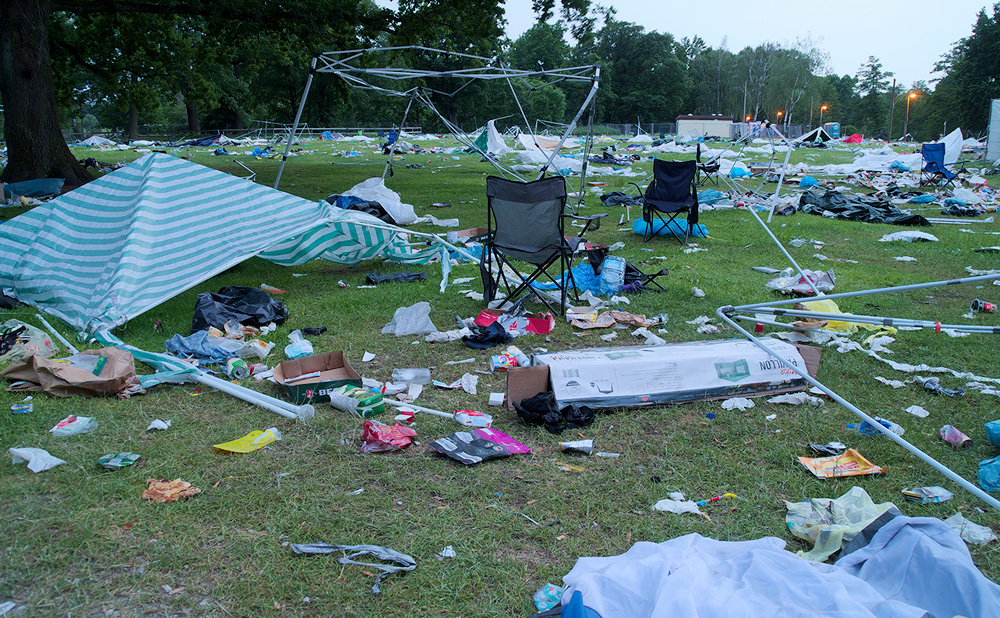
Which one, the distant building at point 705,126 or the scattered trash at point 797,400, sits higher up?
the distant building at point 705,126

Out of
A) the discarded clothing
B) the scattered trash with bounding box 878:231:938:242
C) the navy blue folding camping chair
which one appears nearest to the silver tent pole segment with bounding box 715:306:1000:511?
the scattered trash with bounding box 878:231:938:242

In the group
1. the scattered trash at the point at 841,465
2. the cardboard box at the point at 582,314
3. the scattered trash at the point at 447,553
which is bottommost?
the scattered trash at the point at 447,553

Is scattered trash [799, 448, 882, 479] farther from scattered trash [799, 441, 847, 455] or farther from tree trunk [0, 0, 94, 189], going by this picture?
tree trunk [0, 0, 94, 189]

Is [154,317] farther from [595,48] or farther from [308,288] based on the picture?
[595,48]

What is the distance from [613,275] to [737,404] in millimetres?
2270

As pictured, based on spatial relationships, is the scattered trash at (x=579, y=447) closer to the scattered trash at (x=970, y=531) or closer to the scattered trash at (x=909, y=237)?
the scattered trash at (x=970, y=531)

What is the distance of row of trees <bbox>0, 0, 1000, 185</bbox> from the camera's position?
10812 millimetres

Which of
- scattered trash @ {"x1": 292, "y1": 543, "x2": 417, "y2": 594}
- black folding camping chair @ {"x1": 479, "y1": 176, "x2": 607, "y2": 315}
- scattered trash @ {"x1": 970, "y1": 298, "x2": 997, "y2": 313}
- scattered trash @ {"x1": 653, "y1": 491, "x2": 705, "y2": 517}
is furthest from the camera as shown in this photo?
black folding camping chair @ {"x1": 479, "y1": 176, "x2": 607, "y2": 315}

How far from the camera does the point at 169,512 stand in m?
2.39

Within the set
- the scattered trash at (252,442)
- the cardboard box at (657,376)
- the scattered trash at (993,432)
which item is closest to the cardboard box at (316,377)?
the scattered trash at (252,442)

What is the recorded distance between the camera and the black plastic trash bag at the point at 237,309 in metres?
4.46

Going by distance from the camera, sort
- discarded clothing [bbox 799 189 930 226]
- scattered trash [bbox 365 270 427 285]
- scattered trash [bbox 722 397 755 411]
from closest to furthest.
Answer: scattered trash [bbox 722 397 755 411] → scattered trash [bbox 365 270 427 285] → discarded clothing [bbox 799 189 930 226]

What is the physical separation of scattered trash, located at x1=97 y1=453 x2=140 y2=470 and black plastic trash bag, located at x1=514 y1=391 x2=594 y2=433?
1.75 metres

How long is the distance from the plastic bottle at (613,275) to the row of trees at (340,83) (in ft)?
27.5
